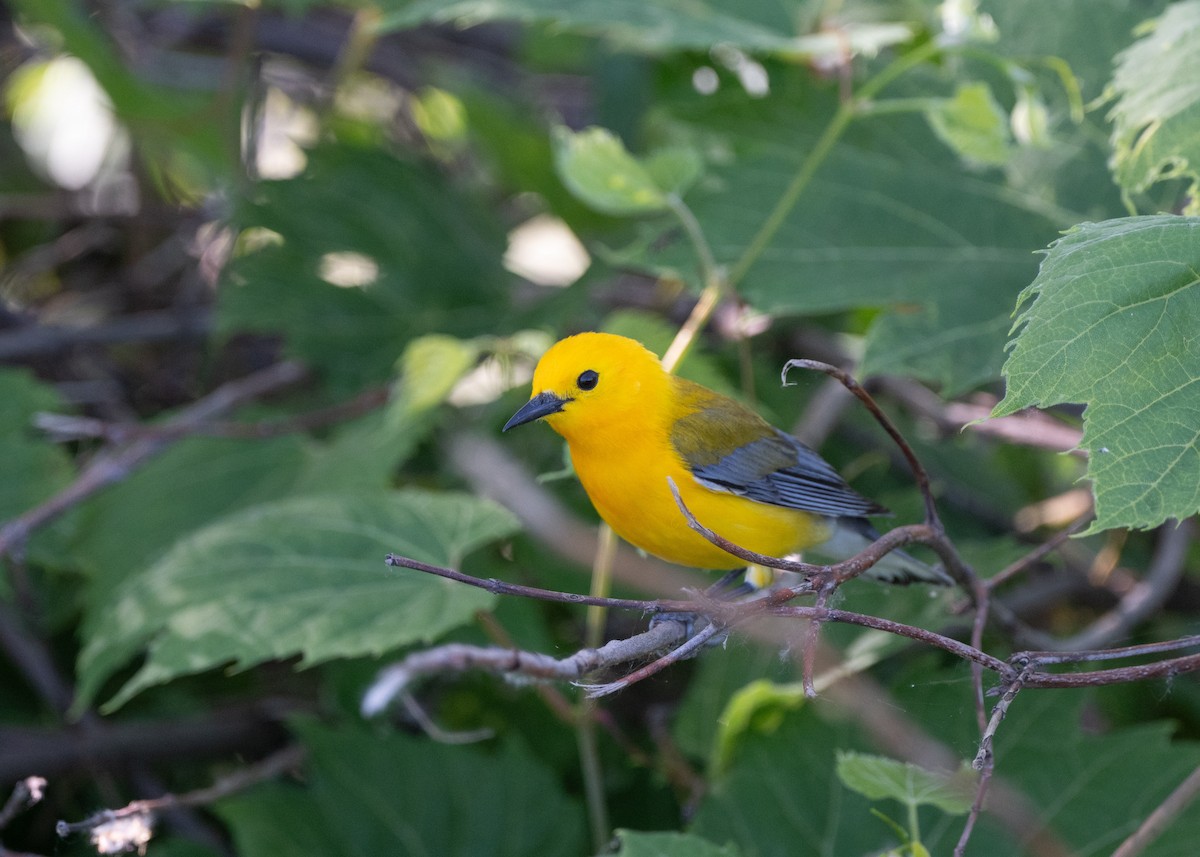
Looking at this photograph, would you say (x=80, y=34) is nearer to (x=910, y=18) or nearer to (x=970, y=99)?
(x=910, y=18)

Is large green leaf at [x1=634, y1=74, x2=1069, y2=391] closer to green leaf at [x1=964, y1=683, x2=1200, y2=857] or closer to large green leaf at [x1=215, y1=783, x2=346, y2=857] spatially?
green leaf at [x1=964, y1=683, x2=1200, y2=857]

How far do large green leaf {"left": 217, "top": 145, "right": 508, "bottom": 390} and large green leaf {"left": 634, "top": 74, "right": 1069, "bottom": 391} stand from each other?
1319mm

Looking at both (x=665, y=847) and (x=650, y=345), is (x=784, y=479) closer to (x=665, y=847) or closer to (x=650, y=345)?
(x=650, y=345)

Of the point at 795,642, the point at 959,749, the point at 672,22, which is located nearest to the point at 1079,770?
the point at 959,749

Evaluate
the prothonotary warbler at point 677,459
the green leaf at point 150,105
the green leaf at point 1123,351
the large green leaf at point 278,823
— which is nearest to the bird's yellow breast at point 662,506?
the prothonotary warbler at point 677,459

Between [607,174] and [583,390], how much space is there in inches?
19.0

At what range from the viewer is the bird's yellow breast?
2301 mm

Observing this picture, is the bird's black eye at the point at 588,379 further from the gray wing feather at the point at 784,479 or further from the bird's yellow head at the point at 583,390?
the gray wing feather at the point at 784,479

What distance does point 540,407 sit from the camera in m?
2.52

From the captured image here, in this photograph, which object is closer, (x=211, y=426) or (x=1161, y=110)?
(x=1161, y=110)

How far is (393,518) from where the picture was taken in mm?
2643

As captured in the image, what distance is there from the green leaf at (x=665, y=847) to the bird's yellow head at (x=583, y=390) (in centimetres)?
90

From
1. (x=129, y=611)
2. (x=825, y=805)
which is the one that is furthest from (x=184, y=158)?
(x=825, y=805)

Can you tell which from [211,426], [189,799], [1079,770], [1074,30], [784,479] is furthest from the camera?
[211,426]
